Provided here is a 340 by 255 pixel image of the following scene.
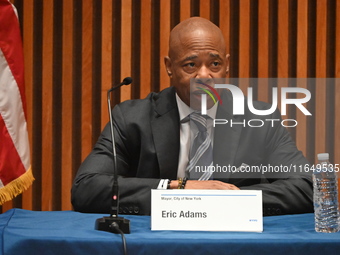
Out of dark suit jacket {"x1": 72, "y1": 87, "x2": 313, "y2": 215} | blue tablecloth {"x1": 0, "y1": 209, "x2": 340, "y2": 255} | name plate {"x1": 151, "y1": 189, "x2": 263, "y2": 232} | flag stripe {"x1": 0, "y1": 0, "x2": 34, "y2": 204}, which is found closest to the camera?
blue tablecloth {"x1": 0, "y1": 209, "x2": 340, "y2": 255}

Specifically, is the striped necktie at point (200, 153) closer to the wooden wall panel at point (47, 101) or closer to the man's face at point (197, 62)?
the man's face at point (197, 62)

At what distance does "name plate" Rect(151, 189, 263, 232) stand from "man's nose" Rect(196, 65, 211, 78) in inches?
33.7

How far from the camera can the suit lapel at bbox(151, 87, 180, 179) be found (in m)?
2.15

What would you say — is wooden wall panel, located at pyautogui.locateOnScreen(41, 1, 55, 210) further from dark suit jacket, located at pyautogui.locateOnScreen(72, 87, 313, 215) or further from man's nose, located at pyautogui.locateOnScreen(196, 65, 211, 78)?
man's nose, located at pyautogui.locateOnScreen(196, 65, 211, 78)

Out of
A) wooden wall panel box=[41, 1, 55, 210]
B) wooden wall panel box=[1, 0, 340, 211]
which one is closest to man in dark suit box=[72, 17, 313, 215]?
wooden wall panel box=[1, 0, 340, 211]

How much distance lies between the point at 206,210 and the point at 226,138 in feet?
2.56

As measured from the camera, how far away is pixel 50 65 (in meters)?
3.27

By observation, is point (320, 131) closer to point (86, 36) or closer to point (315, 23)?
point (315, 23)

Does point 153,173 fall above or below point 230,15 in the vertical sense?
below

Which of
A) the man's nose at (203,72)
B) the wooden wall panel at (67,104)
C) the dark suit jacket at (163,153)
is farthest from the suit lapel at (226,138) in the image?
the wooden wall panel at (67,104)

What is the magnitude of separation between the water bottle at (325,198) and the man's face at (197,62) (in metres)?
0.64

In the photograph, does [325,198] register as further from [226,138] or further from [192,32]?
[192,32]

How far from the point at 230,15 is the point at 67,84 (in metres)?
1.17

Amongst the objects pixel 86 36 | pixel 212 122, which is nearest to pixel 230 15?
pixel 86 36
